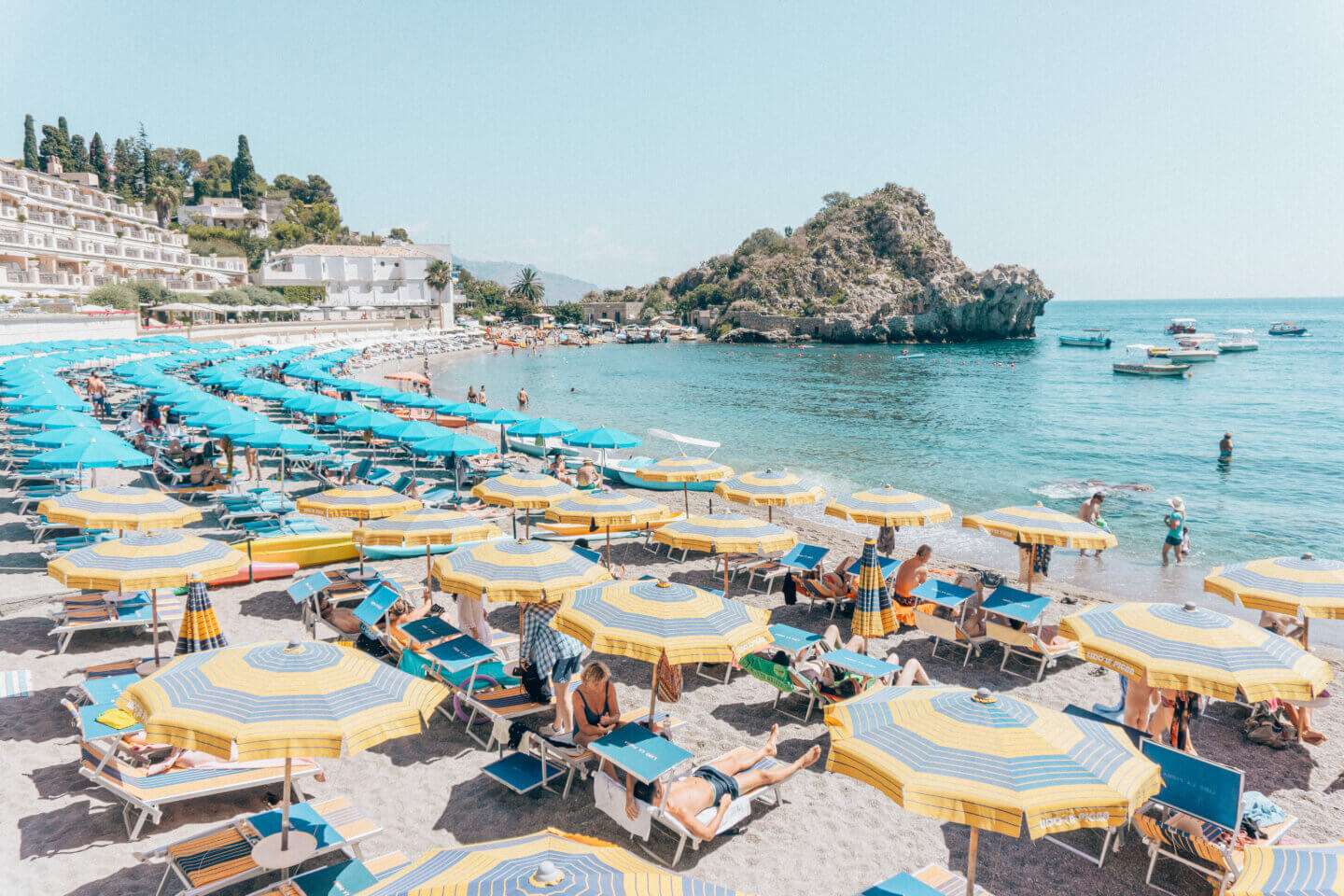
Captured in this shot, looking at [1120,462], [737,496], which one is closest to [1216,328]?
[1120,462]

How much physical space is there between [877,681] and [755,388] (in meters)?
54.4

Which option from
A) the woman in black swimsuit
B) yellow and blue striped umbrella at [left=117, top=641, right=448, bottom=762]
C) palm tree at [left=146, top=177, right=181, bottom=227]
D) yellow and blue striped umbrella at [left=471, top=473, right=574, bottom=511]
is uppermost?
palm tree at [left=146, top=177, right=181, bottom=227]

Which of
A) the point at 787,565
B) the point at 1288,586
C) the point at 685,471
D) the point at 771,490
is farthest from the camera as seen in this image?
the point at 685,471

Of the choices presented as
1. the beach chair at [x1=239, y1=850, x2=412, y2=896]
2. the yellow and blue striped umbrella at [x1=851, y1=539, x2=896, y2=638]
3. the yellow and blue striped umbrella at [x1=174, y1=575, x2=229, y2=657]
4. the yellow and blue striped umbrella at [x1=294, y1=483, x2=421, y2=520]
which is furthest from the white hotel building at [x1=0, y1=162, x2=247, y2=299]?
the yellow and blue striped umbrella at [x1=851, y1=539, x2=896, y2=638]

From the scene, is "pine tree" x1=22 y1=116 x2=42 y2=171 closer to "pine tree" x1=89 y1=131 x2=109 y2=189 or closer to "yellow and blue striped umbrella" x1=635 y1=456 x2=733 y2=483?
"pine tree" x1=89 y1=131 x2=109 y2=189

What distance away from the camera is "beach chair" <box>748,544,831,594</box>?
38.0ft

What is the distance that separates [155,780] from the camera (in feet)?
18.8

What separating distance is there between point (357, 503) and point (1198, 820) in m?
9.88

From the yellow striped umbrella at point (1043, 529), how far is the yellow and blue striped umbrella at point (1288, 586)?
135 centimetres

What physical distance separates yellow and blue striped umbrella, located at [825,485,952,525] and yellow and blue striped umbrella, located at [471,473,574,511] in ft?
13.7

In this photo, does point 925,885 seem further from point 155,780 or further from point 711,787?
point 155,780

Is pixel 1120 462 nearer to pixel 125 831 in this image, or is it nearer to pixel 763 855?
pixel 763 855

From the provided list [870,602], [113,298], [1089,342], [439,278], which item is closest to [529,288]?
[439,278]

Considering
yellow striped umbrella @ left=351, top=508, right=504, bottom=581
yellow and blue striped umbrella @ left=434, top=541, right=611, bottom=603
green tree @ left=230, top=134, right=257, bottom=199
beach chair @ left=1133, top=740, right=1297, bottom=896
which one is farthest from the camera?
green tree @ left=230, top=134, right=257, bottom=199
